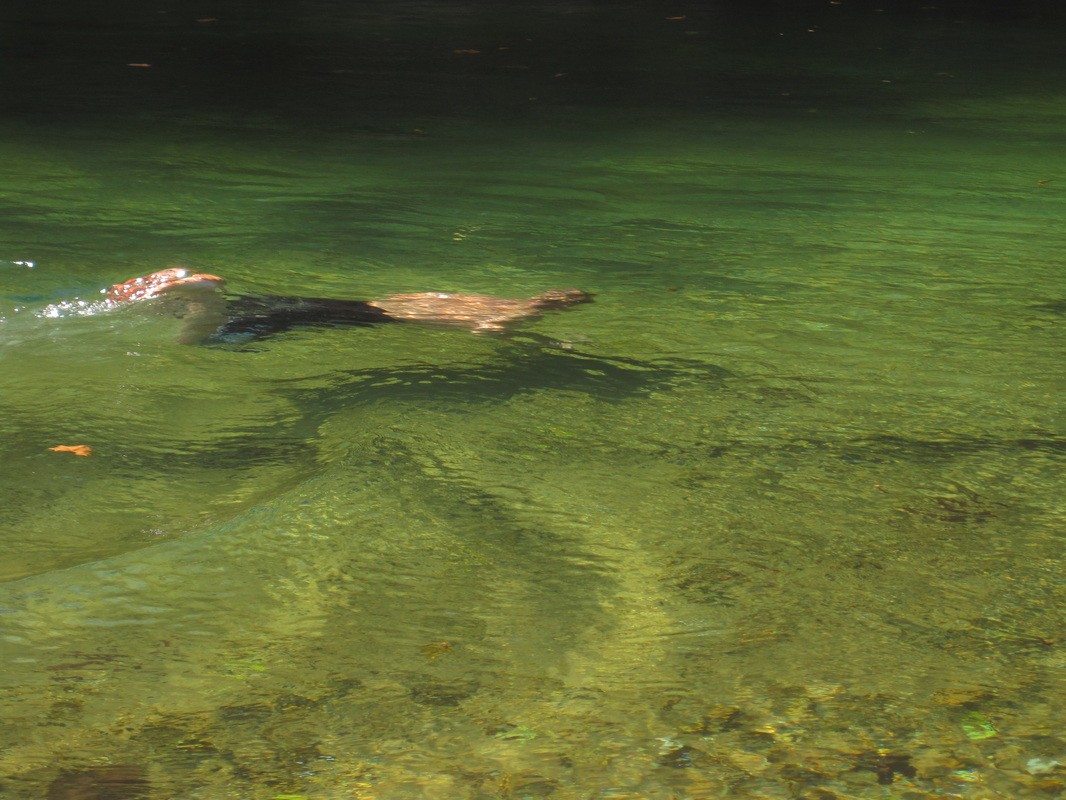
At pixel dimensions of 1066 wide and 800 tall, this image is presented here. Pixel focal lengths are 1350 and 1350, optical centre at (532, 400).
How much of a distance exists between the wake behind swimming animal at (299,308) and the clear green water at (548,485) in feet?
0.42

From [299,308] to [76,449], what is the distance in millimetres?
1188

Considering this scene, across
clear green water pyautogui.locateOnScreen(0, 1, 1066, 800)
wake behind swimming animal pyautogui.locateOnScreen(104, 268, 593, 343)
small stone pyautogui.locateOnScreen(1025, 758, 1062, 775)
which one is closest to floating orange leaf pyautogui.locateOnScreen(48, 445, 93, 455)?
clear green water pyautogui.locateOnScreen(0, 1, 1066, 800)

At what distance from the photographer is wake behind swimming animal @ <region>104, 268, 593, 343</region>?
3711 millimetres

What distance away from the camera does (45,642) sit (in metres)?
2.04

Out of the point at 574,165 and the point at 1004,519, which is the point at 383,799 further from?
the point at 574,165

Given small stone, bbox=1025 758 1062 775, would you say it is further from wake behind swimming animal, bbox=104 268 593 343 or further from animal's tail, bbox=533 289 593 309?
animal's tail, bbox=533 289 593 309

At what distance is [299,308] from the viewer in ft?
12.7

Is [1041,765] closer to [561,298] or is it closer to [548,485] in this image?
[548,485]

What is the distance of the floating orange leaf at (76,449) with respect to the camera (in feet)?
9.10

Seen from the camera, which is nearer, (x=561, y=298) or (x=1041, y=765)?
(x=1041, y=765)

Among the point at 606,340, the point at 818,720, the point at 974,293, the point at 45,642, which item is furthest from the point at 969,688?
the point at 974,293

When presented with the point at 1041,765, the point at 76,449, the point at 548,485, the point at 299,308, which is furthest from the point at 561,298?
the point at 1041,765

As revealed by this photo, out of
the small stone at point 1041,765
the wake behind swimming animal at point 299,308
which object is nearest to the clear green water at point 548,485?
the small stone at point 1041,765

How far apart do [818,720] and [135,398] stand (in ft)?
6.14
